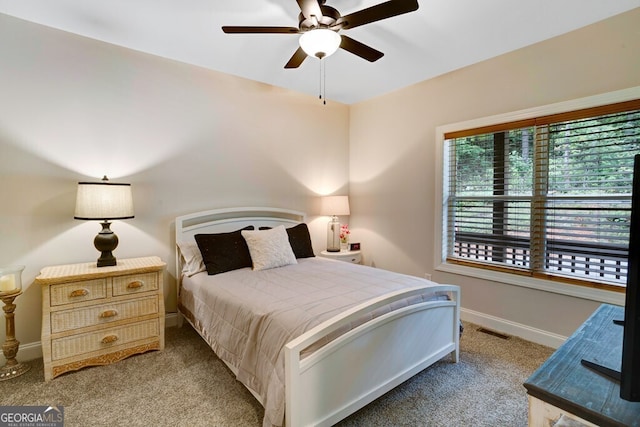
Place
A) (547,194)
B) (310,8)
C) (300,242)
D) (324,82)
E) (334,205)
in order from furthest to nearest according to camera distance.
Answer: (334,205) < (324,82) < (300,242) < (547,194) < (310,8)

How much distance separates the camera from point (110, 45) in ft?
9.21

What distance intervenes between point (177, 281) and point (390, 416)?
236 centimetres

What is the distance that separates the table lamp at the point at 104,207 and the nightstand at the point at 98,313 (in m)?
0.17

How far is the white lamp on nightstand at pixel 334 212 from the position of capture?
4.15 m

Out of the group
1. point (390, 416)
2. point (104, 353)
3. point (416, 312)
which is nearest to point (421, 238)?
point (416, 312)

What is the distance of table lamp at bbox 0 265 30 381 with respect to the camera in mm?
2213

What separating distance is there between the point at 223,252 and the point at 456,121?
280 centimetres

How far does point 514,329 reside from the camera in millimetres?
2955

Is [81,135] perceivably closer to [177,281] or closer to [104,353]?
[177,281]

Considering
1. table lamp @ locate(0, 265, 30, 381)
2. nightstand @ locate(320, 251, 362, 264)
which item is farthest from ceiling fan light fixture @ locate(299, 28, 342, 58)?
table lamp @ locate(0, 265, 30, 381)

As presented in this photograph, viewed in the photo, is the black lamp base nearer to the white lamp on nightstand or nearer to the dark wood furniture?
the white lamp on nightstand

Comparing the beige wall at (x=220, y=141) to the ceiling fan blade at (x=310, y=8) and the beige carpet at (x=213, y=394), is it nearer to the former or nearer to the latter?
the beige carpet at (x=213, y=394)

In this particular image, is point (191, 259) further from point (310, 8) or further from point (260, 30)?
point (310, 8)

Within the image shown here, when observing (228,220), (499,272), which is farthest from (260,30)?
(499,272)
